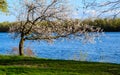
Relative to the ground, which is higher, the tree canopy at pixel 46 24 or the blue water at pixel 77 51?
the tree canopy at pixel 46 24

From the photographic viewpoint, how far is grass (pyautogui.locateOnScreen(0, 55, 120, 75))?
16748mm

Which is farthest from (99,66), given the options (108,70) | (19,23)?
(19,23)

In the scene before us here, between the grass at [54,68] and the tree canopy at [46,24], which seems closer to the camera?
the grass at [54,68]

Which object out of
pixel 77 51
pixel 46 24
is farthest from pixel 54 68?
pixel 77 51

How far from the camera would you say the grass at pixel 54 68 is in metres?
16.7

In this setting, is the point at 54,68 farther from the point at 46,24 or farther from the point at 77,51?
the point at 77,51

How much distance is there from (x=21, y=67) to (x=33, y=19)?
9.32m

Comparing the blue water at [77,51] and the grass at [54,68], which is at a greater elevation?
the grass at [54,68]

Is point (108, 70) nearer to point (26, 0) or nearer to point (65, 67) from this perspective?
point (65, 67)

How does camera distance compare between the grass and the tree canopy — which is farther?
the tree canopy

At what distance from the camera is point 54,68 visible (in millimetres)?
17828

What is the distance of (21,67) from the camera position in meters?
18.0

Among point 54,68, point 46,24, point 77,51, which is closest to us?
point 54,68

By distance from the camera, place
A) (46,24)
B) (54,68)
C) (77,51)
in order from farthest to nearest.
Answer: (77,51) < (46,24) < (54,68)
